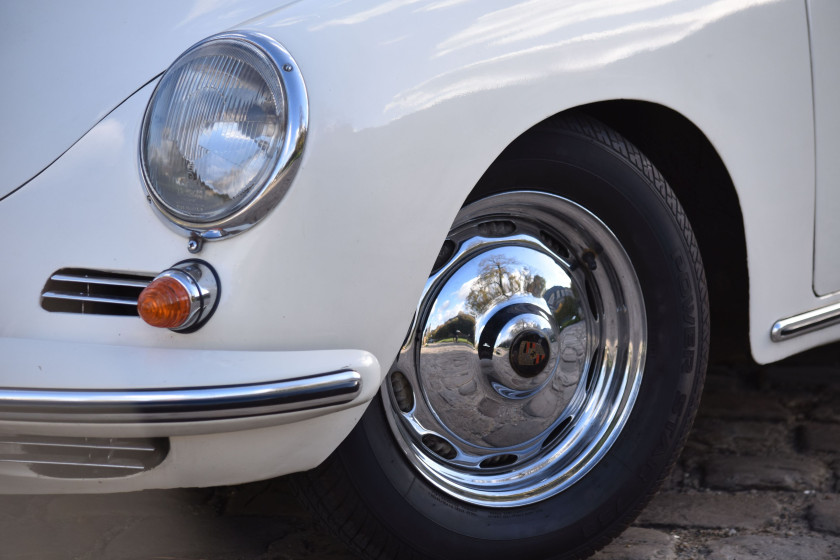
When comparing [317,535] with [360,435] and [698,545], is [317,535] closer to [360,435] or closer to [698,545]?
[360,435]

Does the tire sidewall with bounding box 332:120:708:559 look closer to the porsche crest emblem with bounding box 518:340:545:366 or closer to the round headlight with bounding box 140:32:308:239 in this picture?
the porsche crest emblem with bounding box 518:340:545:366

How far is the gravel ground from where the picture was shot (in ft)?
5.94

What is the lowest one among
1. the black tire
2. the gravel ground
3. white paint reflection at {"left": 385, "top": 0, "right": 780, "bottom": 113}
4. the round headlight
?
the gravel ground

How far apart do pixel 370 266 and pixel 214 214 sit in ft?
0.78

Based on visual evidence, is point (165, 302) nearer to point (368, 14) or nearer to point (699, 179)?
point (368, 14)

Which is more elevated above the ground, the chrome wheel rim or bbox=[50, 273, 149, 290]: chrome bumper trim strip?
bbox=[50, 273, 149, 290]: chrome bumper trim strip

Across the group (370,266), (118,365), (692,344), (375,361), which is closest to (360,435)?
(375,361)

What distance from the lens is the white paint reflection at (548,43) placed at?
4.38ft

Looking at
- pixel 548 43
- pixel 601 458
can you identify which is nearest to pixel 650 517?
pixel 601 458

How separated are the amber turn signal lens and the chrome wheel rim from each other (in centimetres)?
42

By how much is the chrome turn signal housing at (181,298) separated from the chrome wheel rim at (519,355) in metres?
0.40

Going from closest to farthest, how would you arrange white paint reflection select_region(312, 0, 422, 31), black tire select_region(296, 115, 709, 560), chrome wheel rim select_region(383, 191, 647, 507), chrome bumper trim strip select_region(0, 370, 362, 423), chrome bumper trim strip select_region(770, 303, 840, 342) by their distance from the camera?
chrome bumper trim strip select_region(0, 370, 362, 423)
white paint reflection select_region(312, 0, 422, 31)
black tire select_region(296, 115, 709, 560)
chrome wheel rim select_region(383, 191, 647, 507)
chrome bumper trim strip select_region(770, 303, 840, 342)

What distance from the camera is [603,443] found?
5.74ft

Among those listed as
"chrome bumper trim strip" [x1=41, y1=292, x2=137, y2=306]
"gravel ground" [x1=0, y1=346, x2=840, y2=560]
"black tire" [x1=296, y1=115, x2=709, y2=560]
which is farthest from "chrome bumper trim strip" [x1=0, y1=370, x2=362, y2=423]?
"gravel ground" [x1=0, y1=346, x2=840, y2=560]
